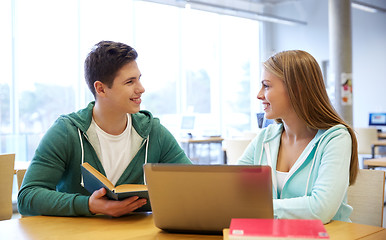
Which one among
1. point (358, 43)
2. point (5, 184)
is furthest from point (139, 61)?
point (358, 43)

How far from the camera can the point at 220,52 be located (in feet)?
29.2

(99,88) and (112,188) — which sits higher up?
(99,88)

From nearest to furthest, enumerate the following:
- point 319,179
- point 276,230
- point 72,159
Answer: point 276,230 < point 319,179 < point 72,159

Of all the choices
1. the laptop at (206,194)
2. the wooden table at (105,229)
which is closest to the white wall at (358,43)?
the wooden table at (105,229)

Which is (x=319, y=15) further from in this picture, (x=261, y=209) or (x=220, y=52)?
(x=261, y=209)

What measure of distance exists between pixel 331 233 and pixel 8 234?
883 mm

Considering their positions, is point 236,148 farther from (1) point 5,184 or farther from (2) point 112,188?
(2) point 112,188

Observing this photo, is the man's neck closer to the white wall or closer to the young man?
the young man

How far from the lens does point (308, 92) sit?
155cm

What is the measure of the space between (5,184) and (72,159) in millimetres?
1108

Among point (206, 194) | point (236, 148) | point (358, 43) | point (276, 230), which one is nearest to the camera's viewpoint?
point (276, 230)

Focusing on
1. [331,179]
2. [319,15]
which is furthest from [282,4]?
[331,179]

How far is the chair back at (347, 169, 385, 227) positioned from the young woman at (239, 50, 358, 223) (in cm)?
22

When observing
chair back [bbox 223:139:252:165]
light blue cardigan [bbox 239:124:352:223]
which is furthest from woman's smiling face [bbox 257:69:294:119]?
chair back [bbox 223:139:252:165]
